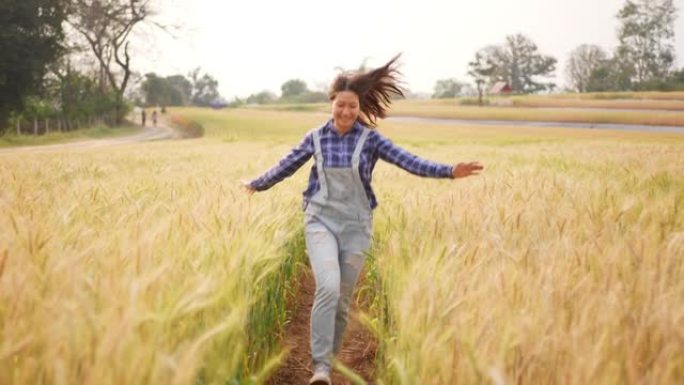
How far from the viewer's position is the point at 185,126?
4516cm

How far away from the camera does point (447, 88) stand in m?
101

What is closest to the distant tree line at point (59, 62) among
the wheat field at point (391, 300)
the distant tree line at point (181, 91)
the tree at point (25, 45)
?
the tree at point (25, 45)

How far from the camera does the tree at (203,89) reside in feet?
383

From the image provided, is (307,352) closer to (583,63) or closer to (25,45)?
(25,45)

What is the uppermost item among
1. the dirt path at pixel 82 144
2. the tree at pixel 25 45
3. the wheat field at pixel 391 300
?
the tree at pixel 25 45

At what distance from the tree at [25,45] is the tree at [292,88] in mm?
82646

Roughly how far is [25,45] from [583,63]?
5665 centimetres

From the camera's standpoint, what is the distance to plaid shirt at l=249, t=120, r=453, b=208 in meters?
2.73

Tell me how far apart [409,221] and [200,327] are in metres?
1.76

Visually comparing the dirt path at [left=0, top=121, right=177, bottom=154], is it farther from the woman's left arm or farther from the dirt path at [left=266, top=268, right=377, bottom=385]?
the woman's left arm

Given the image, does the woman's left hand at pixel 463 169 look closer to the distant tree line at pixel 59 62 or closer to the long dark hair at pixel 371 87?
the long dark hair at pixel 371 87

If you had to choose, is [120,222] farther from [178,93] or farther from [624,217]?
[178,93]

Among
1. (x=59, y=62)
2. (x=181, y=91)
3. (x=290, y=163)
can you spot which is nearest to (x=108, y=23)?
(x=59, y=62)

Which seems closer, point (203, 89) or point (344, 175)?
point (344, 175)
